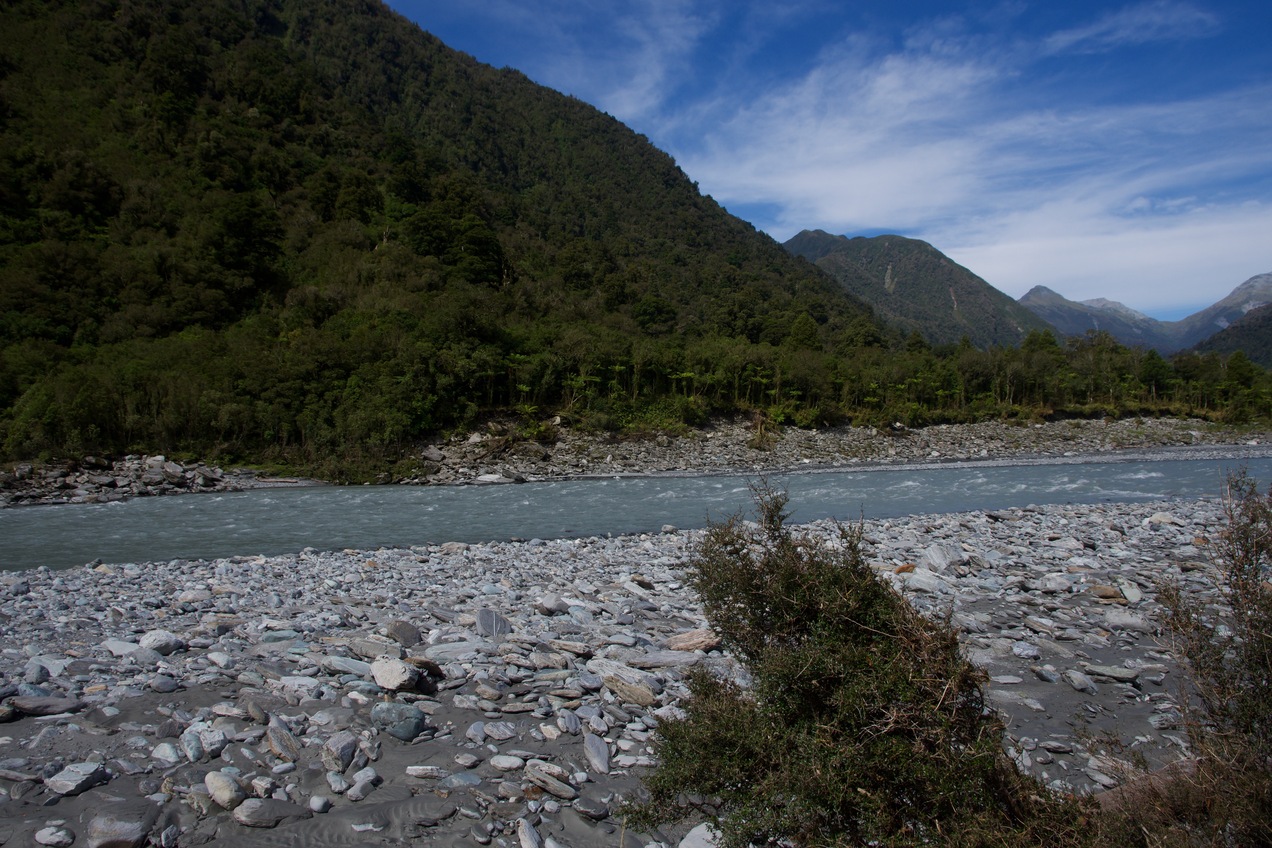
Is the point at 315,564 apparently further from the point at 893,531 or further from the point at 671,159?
the point at 671,159

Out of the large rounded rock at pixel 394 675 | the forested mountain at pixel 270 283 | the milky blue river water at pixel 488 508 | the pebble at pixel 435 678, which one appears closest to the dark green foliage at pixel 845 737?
the pebble at pixel 435 678

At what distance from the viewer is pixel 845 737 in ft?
9.91

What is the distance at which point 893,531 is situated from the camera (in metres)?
13.6

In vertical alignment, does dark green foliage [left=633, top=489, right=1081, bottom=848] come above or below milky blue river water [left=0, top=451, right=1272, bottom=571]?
above

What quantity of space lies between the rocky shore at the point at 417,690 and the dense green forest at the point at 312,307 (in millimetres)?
21160

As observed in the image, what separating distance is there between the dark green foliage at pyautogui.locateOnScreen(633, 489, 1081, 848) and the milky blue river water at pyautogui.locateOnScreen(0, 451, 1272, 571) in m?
7.64

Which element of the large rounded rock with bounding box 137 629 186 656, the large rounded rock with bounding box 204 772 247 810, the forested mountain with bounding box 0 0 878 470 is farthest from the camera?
the forested mountain with bounding box 0 0 878 470

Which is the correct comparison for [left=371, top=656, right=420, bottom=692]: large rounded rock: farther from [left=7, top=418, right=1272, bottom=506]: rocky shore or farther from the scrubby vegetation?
[left=7, top=418, right=1272, bottom=506]: rocky shore

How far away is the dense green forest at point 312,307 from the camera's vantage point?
29688 mm

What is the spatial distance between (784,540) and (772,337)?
6685 centimetres

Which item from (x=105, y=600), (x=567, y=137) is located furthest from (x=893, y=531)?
(x=567, y=137)

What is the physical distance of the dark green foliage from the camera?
9.35ft

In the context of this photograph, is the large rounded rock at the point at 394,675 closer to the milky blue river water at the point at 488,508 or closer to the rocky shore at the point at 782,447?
the milky blue river water at the point at 488,508

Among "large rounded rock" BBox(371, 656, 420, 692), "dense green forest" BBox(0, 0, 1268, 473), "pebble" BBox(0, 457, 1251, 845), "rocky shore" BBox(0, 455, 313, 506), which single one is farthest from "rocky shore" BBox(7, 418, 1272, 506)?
"large rounded rock" BBox(371, 656, 420, 692)
